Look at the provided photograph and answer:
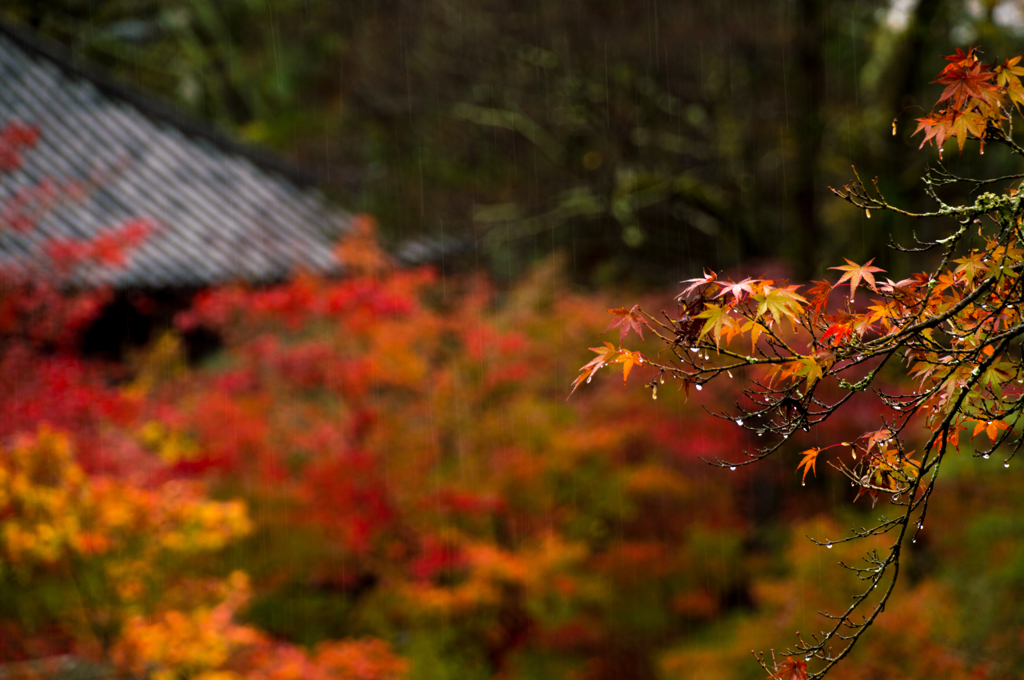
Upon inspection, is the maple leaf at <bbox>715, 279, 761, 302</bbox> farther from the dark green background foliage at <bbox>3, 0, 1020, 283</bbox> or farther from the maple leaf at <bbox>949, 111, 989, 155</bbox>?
the dark green background foliage at <bbox>3, 0, 1020, 283</bbox>

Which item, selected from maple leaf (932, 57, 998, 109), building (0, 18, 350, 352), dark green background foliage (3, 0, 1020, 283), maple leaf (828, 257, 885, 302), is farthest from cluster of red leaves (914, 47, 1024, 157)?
dark green background foliage (3, 0, 1020, 283)

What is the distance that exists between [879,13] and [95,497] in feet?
32.3

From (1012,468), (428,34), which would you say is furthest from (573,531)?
(428,34)

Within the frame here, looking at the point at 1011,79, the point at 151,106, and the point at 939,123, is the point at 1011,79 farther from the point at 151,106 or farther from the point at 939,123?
the point at 151,106

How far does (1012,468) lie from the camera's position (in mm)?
4812

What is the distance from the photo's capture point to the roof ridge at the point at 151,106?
6.91 m

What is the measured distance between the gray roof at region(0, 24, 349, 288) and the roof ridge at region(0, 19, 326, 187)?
0.04 feet

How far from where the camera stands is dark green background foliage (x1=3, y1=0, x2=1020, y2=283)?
802 centimetres

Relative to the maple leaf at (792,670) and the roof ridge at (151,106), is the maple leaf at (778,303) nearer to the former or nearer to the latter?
the maple leaf at (792,670)

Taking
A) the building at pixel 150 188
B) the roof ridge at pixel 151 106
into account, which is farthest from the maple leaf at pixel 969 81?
the roof ridge at pixel 151 106

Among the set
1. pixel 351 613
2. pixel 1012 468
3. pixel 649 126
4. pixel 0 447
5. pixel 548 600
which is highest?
pixel 649 126

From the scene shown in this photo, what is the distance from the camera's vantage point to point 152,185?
22.3ft

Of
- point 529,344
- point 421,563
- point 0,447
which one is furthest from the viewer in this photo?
point 529,344

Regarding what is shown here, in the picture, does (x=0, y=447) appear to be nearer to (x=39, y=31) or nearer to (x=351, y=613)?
(x=351, y=613)
